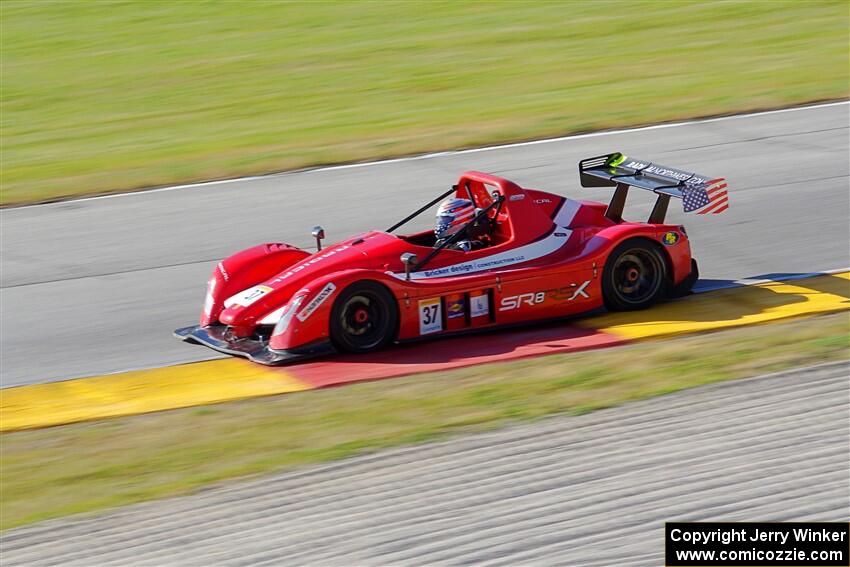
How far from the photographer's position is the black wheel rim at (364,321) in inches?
367

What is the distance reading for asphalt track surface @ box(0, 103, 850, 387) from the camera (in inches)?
419

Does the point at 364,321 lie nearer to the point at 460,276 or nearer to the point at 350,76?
the point at 460,276

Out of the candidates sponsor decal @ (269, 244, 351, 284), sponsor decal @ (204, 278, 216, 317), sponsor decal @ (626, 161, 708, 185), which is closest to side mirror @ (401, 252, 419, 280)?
sponsor decal @ (269, 244, 351, 284)

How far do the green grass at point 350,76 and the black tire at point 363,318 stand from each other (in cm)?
670

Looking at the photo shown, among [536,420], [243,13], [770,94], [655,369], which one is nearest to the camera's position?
[536,420]

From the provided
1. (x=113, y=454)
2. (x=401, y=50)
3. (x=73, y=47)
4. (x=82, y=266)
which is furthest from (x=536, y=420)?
(x=73, y=47)

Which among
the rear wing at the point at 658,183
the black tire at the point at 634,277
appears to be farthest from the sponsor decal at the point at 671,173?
the black tire at the point at 634,277

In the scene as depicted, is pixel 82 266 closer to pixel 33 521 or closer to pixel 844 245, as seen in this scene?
pixel 33 521

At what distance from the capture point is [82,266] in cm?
1250

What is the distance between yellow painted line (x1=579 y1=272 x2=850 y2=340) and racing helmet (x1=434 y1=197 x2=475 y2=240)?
131 centimetres

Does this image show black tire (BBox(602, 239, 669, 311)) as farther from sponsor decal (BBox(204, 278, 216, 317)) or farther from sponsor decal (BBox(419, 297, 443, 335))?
sponsor decal (BBox(204, 278, 216, 317))

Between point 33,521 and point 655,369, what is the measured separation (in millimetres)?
4296

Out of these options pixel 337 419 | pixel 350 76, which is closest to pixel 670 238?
pixel 337 419

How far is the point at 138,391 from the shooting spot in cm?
919
